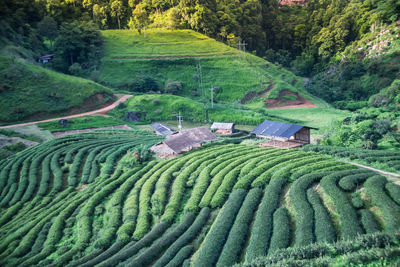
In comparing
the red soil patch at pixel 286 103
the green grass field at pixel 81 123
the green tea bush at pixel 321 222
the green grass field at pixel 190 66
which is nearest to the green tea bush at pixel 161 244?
the green tea bush at pixel 321 222

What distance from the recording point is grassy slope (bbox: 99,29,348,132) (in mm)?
64812

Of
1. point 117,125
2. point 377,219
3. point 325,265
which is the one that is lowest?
point 117,125

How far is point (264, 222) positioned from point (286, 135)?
1829 centimetres

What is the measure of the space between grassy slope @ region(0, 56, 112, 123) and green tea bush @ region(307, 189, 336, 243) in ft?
177

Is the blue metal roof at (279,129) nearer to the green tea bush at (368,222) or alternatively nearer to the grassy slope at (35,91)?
the green tea bush at (368,222)

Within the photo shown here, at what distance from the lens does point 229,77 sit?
79250 millimetres

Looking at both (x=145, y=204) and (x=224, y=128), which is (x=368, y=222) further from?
(x=224, y=128)

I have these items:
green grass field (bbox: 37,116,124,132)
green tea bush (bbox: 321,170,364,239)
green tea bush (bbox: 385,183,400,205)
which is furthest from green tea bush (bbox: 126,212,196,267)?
green grass field (bbox: 37,116,124,132)

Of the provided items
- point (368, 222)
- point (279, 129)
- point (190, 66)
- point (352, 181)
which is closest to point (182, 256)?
point (368, 222)

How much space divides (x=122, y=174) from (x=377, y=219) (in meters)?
23.1

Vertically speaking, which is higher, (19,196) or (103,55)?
(103,55)

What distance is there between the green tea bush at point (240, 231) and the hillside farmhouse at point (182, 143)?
14310mm

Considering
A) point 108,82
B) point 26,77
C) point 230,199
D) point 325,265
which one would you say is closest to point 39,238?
point 230,199

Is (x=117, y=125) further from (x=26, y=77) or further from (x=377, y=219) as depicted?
(x=377, y=219)
